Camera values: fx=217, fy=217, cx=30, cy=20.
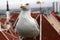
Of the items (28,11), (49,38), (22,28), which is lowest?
(49,38)

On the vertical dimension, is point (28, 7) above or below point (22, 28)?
above

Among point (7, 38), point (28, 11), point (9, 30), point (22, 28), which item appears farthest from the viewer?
point (9, 30)

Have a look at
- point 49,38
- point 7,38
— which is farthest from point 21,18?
point 49,38

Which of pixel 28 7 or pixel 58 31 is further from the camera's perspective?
pixel 58 31

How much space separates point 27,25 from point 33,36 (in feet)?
0.58

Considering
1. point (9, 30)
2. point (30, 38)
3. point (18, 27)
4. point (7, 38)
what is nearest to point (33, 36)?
point (30, 38)

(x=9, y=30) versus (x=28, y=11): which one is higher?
(x=28, y=11)

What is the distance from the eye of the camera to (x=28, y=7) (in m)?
2.29

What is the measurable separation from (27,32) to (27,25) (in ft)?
0.23

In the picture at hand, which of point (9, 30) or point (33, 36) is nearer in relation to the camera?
point (33, 36)

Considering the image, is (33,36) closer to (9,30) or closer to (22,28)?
(22,28)

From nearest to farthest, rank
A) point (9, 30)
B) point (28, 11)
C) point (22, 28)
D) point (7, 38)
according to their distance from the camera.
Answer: point (22, 28), point (28, 11), point (7, 38), point (9, 30)

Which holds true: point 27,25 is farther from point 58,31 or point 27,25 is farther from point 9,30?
point 9,30

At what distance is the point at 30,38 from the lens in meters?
2.32
